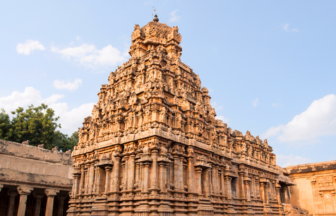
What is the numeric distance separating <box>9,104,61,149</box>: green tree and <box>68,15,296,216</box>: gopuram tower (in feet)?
51.0

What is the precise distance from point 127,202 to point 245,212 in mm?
11269

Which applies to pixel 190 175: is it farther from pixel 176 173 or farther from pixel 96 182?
pixel 96 182

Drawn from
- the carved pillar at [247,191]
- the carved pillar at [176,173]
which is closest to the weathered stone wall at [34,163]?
the carved pillar at [176,173]

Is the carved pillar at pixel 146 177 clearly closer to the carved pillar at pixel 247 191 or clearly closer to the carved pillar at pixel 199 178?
the carved pillar at pixel 199 178

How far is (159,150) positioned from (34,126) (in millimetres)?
24835

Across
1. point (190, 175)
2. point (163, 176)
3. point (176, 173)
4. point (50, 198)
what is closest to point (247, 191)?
point (190, 175)

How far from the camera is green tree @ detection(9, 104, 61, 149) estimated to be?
34.2m

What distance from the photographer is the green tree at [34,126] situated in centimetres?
3425

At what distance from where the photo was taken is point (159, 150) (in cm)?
1600

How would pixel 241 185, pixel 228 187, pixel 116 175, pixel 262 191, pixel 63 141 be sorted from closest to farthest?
1. pixel 116 175
2. pixel 228 187
3. pixel 241 185
4. pixel 262 191
5. pixel 63 141

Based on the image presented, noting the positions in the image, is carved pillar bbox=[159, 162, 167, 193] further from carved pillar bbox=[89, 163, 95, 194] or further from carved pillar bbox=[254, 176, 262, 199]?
carved pillar bbox=[254, 176, 262, 199]

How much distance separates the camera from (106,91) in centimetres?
2389

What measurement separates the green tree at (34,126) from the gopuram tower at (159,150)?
15.6 meters

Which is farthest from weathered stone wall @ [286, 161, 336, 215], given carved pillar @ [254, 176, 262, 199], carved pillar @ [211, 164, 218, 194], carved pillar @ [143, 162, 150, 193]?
carved pillar @ [143, 162, 150, 193]
